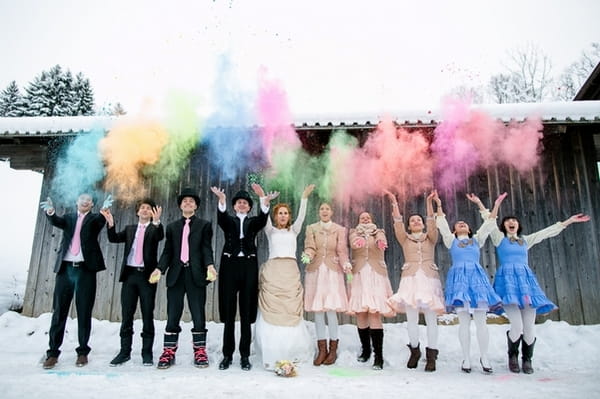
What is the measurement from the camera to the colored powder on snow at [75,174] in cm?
735

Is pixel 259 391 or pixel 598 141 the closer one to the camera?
pixel 259 391

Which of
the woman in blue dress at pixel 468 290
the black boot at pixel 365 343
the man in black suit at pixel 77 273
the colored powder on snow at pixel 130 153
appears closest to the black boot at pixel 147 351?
the man in black suit at pixel 77 273

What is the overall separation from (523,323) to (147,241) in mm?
4942

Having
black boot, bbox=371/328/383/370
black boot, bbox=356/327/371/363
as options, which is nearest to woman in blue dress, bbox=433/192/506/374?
black boot, bbox=371/328/383/370

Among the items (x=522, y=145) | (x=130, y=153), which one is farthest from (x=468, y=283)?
(x=130, y=153)

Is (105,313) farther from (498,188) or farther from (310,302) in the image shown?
(498,188)

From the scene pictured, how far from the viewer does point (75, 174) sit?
24.6ft

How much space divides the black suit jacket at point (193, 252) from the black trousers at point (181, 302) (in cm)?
7

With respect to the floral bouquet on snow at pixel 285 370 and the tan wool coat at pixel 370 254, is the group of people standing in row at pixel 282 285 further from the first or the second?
the floral bouquet on snow at pixel 285 370

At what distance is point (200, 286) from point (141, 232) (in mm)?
1150

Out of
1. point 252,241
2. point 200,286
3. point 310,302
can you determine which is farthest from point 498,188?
point 200,286

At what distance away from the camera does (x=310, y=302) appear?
18.0 ft

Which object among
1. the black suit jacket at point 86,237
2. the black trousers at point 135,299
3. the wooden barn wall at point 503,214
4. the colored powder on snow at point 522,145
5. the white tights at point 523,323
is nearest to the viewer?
the white tights at point 523,323

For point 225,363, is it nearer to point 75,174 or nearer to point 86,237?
point 86,237
